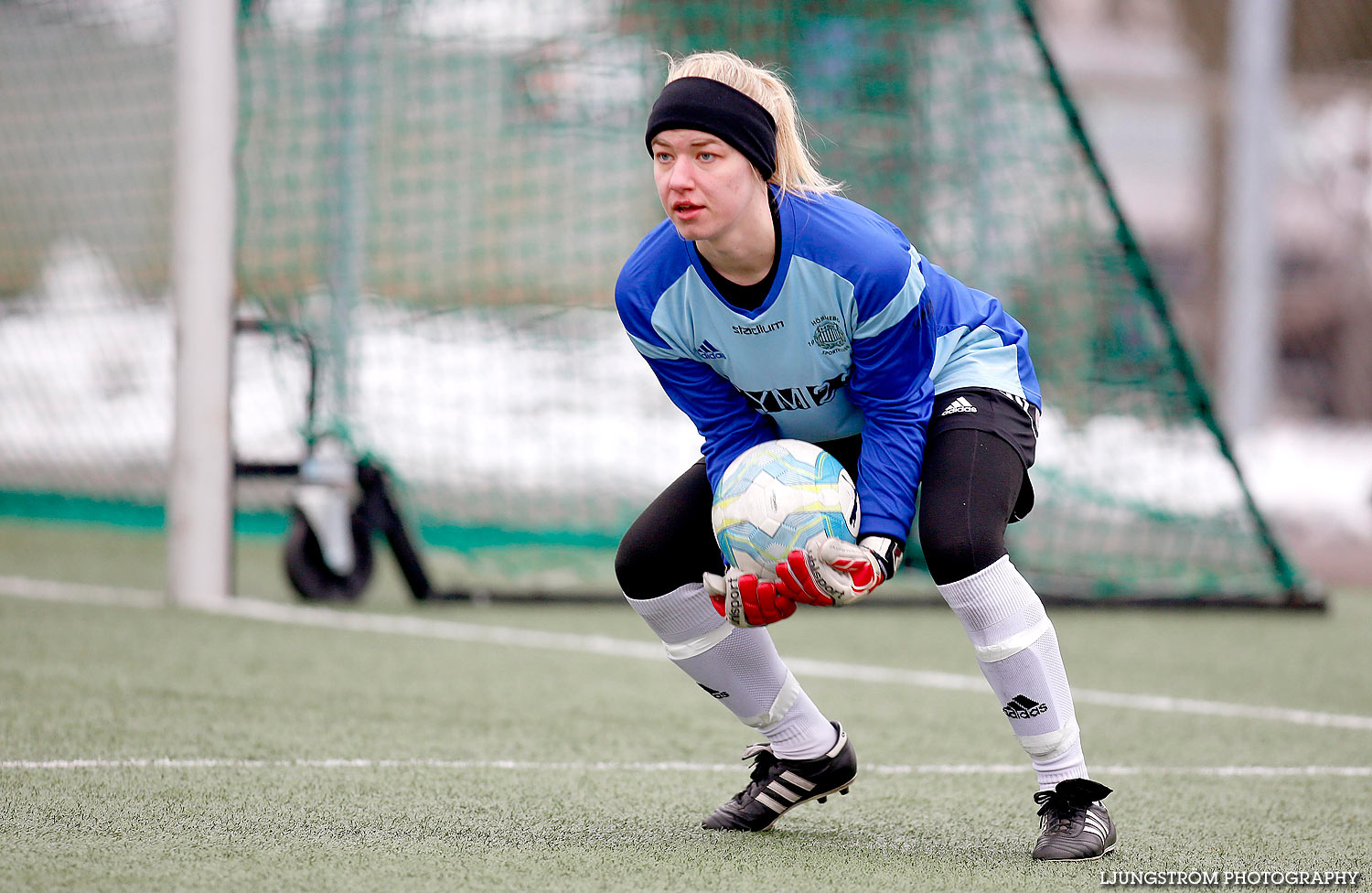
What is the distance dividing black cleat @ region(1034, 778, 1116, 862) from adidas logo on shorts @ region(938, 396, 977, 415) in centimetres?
72

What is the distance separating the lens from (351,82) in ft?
22.7

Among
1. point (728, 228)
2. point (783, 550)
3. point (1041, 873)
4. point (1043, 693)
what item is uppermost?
point (728, 228)

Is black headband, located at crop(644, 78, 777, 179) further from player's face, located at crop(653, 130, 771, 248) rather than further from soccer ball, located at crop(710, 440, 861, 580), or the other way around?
soccer ball, located at crop(710, 440, 861, 580)

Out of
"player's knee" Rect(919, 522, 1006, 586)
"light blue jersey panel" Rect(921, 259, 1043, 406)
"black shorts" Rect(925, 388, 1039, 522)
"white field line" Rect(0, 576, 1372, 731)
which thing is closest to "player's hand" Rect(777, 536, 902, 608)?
"player's knee" Rect(919, 522, 1006, 586)

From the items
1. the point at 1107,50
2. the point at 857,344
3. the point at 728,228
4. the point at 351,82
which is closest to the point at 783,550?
the point at 857,344

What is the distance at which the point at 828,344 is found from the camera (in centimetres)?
292

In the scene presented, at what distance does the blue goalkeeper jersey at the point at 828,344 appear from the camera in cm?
285

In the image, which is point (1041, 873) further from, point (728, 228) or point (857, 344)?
point (728, 228)

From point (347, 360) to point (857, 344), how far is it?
433cm

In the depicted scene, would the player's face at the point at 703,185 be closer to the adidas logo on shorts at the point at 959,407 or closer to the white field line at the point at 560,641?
the adidas logo on shorts at the point at 959,407

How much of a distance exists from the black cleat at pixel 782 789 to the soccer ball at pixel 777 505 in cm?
56

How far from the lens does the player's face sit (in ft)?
9.04

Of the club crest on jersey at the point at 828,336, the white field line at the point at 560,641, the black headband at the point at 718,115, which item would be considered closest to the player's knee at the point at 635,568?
the club crest on jersey at the point at 828,336

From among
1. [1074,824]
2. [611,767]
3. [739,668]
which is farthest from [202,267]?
[1074,824]
